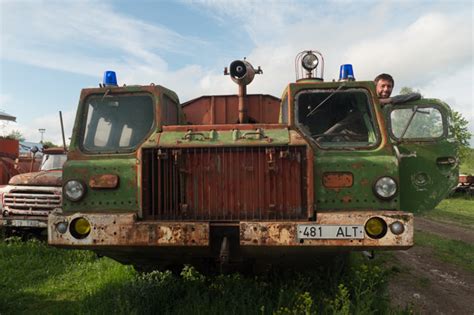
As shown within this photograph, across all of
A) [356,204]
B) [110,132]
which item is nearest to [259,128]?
[356,204]

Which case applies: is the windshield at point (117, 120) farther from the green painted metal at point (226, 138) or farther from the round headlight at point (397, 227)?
the round headlight at point (397, 227)

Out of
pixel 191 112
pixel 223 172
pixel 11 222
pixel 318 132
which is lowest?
pixel 11 222

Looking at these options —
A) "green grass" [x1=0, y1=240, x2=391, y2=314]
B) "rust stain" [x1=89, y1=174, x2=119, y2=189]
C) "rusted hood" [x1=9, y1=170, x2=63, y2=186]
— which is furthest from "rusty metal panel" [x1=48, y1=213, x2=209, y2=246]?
"rusted hood" [x1=9, y1=170, x2=63, y2=186]

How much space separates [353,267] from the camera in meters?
5.69

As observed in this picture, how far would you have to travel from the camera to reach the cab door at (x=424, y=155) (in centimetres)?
459

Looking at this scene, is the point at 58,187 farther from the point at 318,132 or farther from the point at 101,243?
the point at 318,132

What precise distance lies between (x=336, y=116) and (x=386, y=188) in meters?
1.11

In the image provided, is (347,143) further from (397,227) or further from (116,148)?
(116,148)

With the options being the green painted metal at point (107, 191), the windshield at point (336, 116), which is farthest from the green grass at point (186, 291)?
the windshield at point (336, 116)

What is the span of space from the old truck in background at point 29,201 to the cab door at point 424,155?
242 inches

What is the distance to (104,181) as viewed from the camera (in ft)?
13.9

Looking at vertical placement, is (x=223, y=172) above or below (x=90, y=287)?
above

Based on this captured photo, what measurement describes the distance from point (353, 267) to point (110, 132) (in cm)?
346

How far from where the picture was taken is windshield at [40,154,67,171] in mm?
9430
